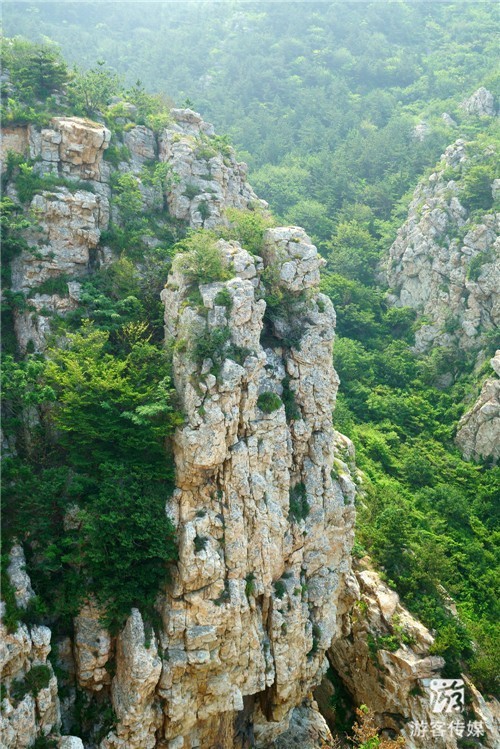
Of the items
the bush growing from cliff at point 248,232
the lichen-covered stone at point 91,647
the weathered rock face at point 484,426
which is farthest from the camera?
the weathered rock face at point 484,426

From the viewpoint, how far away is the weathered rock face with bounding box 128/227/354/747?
1747cm

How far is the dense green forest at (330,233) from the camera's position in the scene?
58.8 feet

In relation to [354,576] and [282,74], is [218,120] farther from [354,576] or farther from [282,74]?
[354,576]

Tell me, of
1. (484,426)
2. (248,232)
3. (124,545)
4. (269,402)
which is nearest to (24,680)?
(124,545)

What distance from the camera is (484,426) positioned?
30.9m

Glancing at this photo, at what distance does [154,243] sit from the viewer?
79.2 feet

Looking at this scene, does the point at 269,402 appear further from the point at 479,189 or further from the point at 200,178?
the point at 479,189

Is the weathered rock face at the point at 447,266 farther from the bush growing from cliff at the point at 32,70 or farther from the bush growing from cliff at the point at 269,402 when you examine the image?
the bush growing from cliff at the point at 32,70

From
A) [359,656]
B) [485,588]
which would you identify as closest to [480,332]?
[485,588]

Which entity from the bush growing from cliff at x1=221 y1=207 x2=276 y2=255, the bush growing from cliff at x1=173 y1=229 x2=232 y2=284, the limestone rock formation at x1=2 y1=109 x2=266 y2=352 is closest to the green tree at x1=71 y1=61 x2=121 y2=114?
the limestone rock formation at x1=2 y1=109 x2=266 y2=352

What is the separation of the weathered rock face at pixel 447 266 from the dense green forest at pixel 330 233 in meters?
1.63

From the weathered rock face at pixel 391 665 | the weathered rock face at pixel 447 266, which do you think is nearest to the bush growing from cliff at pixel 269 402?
the weathered rock face at pixel 391 665

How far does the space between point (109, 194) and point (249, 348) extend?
10446 millimetres

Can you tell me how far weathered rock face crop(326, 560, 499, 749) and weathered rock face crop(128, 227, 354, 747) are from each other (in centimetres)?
252
